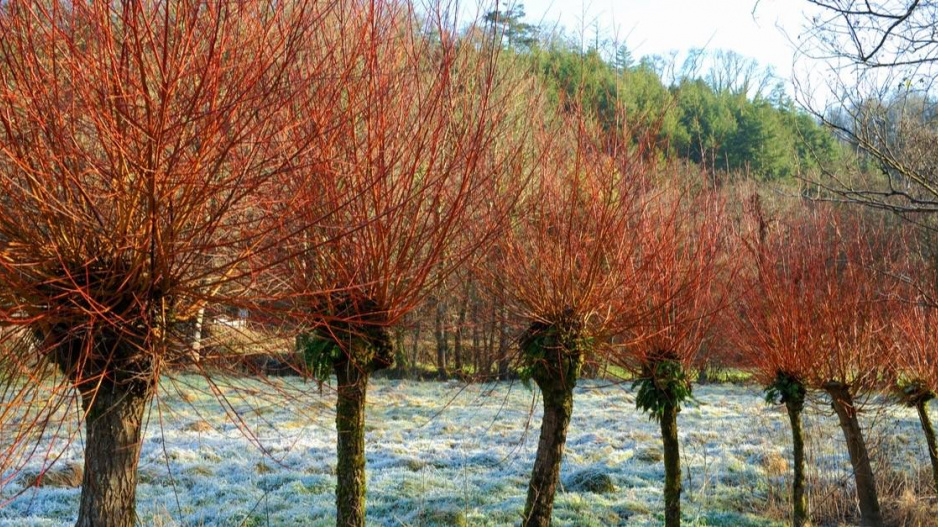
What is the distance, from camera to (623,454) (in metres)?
10.2

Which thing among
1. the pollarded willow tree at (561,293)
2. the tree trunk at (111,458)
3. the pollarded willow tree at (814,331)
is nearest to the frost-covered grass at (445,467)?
the pollarded willow tree at (561,293)

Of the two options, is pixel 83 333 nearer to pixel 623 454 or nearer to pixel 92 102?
pixel 92 102

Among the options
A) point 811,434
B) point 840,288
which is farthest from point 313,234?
point 811,434

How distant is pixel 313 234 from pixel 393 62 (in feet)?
3.82

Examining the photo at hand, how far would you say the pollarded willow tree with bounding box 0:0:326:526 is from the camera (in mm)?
2602

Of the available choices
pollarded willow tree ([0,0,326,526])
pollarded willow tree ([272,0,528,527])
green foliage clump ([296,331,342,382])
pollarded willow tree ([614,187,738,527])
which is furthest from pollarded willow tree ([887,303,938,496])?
pollarded willow tree ([0,0,326,526])

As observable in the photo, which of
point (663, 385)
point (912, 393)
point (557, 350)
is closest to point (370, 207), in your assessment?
point (557, 350)

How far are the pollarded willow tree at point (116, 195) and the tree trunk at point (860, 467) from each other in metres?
6.86

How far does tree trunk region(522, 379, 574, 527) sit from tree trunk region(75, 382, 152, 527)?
306 cm

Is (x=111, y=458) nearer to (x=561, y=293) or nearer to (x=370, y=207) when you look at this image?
(x=370, y=207)

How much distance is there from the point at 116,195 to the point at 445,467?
6822mm

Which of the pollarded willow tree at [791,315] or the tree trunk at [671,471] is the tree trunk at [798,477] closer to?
the pollarded willow tree at [791,315]

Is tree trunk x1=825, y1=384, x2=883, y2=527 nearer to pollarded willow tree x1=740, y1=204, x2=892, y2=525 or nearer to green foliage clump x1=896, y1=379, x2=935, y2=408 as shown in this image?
pollarded willow tree x1=740, y1=204, x2=892, y2=525

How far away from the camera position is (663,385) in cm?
657
